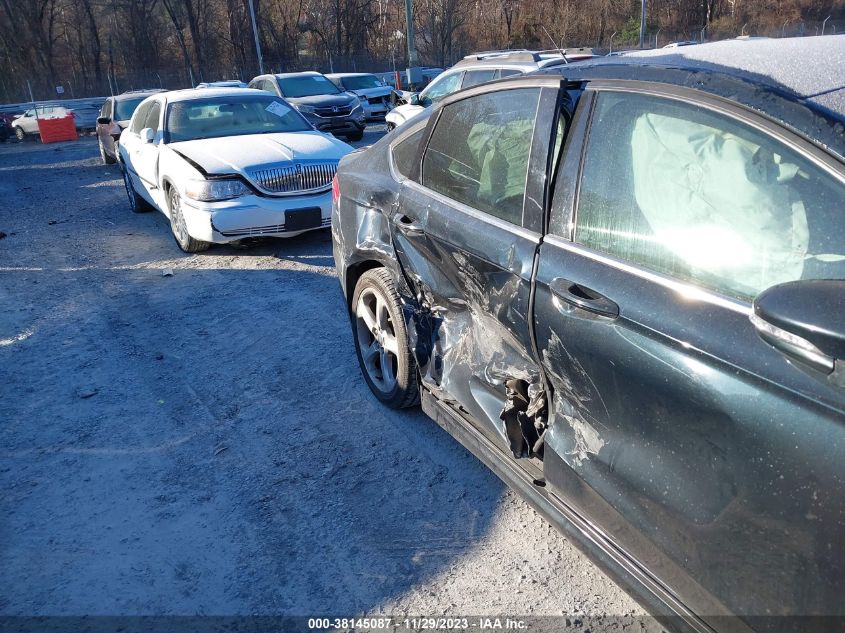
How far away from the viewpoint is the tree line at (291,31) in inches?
1690

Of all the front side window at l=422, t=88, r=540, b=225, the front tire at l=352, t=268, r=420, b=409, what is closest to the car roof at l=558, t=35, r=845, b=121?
the front side window at l=422, t=88, r=540, b=225

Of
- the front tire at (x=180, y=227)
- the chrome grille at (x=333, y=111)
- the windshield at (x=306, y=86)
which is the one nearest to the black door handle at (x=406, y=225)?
the front tire at (x=180, y=227)

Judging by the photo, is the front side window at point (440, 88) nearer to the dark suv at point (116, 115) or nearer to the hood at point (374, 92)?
the dark suv at point (116, 115)

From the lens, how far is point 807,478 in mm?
1613

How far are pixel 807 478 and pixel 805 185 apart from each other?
30.1 inches

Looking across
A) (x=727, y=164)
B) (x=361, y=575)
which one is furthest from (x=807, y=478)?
(x=361, y=575)

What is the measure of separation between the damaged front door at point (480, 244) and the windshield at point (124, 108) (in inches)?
521

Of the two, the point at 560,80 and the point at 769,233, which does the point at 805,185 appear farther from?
the point at 560,80

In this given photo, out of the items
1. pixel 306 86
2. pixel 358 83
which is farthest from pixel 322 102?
pixel 358 83

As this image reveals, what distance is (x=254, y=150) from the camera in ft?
24.2

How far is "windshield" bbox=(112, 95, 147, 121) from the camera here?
14.6m

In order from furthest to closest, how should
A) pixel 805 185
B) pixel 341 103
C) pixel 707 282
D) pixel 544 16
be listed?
pixel 544 16 → pixel 341 103 → pixel 707 282 → pixel 805 185

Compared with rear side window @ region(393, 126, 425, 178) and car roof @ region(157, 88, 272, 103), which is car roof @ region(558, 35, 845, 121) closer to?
rear side window @ region(393, 126, 425, 178)

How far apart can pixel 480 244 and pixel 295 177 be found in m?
4.71
